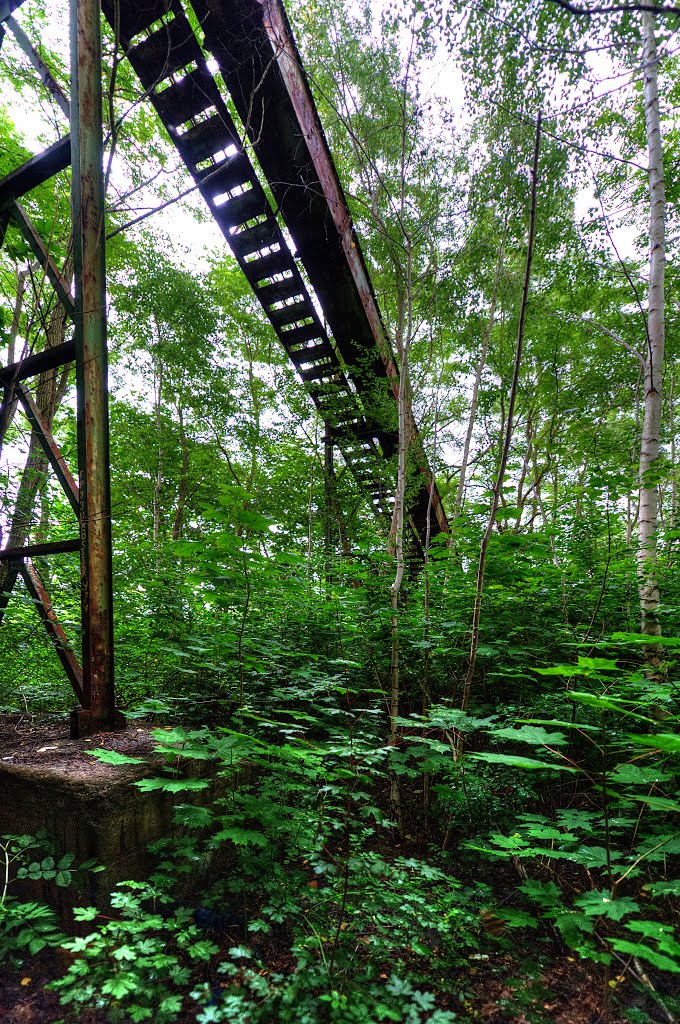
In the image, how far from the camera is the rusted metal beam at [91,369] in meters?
2.24

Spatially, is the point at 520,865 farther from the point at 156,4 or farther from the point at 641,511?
the point at 156,4

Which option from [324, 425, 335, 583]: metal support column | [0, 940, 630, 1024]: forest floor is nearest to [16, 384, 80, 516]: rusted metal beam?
[0, 940, 630, 1024]: forest floor

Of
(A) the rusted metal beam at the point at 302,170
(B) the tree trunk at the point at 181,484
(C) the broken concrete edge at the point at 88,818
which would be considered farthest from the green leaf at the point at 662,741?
(B) the tree trunk at the point at 181,484

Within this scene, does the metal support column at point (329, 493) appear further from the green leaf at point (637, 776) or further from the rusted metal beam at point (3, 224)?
the green leaf at point (637, 776)

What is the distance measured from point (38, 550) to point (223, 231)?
173 inches

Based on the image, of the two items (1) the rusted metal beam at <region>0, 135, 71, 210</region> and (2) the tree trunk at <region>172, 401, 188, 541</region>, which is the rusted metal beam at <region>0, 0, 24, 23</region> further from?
(2) the tree trunk at <region>172, 401, 188, 541</region>

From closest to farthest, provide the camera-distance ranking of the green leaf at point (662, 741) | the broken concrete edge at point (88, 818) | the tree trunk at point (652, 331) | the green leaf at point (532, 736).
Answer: the green leaf at point (662, 741) < the green leaf at point (532, 736) < the broken concrete edge at point (88, 818) < the tree trunk at point (652, 331)

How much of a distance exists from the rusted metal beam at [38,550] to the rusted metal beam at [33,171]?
204 cm

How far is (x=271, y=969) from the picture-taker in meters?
1.67

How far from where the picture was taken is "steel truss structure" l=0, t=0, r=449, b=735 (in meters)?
2.28

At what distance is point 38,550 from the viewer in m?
2.42

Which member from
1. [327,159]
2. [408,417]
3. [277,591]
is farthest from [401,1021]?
[327,159]

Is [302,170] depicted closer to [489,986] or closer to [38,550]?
[38,550]

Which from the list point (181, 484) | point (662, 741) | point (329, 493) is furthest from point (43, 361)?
point (181, 484)
